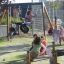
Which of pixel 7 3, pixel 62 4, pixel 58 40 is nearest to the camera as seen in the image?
pixel 58 40

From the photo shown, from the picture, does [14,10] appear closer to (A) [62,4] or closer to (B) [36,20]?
(B) [36,20]

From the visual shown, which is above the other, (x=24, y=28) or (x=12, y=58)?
(x=24, y=28)

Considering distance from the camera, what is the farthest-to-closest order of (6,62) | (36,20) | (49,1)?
(49,1) → (36,20) → (6,62)

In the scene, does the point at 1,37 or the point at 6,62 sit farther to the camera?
the point at 1,37

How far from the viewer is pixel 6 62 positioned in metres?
13.7

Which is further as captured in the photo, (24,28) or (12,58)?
(24,28)

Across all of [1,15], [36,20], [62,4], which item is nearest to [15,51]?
[1,15]

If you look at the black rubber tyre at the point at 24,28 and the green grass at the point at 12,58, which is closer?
the green grass at the point at 12,58

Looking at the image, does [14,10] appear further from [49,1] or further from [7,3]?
[49,1]

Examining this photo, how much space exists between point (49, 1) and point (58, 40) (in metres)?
19.4

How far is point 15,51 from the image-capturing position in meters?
16.8

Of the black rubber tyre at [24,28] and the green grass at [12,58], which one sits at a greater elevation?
the black rubber tyre at [24,28]

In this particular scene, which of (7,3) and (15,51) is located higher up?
(7,3)

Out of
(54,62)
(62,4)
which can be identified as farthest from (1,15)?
(62,4)
